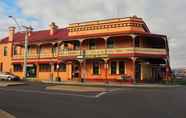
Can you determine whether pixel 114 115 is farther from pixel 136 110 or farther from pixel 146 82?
pixel 146 82

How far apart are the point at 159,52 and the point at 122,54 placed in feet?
15.8

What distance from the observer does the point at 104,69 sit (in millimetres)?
48312

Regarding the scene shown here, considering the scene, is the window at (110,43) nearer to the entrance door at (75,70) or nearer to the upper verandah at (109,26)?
the upper verandah at (109,26)

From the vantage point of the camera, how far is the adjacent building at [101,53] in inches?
1790

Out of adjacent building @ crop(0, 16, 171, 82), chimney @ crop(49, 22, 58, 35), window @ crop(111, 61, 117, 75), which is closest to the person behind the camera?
adjacent building @ crop(0, 16, 171, 82)

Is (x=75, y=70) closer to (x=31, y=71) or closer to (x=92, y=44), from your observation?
(x=92, y=44)

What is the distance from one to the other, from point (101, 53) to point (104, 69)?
2789 millimetres

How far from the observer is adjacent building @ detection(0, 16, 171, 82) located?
4547 cm

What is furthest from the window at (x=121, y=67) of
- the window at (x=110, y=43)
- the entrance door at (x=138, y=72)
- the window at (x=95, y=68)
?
the window at (x=95, y=68)

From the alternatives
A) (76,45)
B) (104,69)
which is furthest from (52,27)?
(104,69)

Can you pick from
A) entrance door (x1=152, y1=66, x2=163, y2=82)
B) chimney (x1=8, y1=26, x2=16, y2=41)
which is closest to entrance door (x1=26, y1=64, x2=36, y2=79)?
chimney (x1=8, y1=26, x2=16, y2=41)

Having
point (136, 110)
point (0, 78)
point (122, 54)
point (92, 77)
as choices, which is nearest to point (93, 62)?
point (92, 77)

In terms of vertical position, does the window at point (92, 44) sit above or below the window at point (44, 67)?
above

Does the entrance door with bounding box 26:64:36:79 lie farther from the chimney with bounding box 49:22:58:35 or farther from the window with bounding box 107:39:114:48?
the window with bounding box 107:39:114:48
